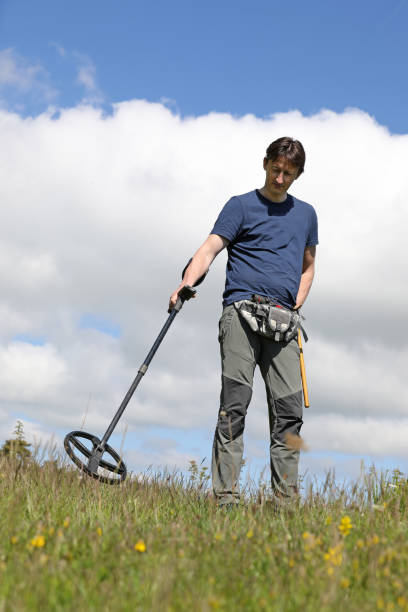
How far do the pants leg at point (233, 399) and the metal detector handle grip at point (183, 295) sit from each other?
362mm

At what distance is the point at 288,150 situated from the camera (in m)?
5.30

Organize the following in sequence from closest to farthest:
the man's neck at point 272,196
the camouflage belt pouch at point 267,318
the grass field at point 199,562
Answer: the grass field at point 199,562 → the camouflage belt pouch at point 267,318 → the man's neck at point 272,196

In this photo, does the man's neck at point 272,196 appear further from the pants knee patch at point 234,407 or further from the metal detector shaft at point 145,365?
the pants knee patch at point 234,407

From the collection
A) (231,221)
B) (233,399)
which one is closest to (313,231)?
(231,221)

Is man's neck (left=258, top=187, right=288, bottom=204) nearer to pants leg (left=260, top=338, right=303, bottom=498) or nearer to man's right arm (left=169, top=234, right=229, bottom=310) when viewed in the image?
man's right arm (left=169, top=234, right=229, bottom=310)

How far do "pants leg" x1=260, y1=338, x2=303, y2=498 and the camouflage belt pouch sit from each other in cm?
15

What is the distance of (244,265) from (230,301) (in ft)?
1.05

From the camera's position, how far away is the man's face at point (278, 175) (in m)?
5.33

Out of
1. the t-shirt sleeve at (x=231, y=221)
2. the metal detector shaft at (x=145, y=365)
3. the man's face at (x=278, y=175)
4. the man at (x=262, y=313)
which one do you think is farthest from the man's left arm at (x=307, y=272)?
the metal detector shaft at (x=145, y=365)

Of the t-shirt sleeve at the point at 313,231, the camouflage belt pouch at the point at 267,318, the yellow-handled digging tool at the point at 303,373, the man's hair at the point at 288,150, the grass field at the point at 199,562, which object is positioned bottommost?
the grass field at the point at 199,562

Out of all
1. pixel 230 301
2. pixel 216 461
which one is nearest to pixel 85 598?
pixel 216 461

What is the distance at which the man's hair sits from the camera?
5297 mm

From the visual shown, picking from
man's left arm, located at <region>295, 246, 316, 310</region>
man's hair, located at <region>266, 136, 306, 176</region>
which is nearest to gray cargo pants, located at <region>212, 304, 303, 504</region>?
man's left arm, located at <region>295, 246, 316, 310</region>

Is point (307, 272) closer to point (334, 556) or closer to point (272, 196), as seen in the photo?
point (272, 196)
